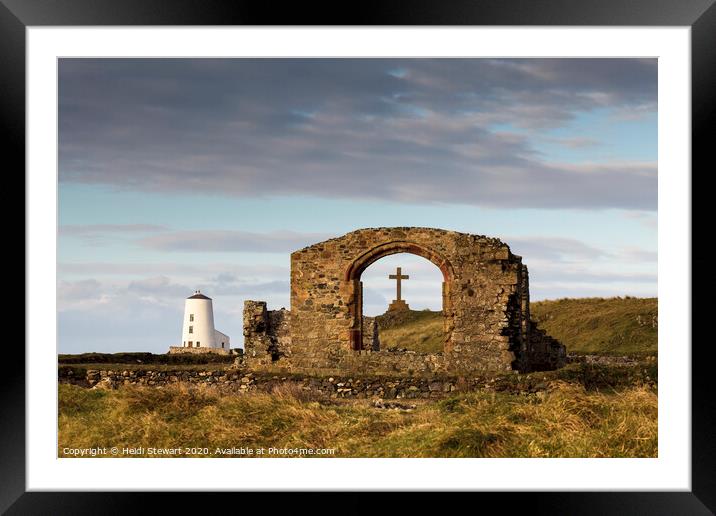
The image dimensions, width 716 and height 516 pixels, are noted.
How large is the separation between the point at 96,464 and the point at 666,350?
581 centimetres

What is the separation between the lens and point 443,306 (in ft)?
58.2

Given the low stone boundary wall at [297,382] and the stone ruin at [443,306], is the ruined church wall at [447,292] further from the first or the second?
the low stone boundary wall at [297,382]

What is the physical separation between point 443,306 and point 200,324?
19.5 metres

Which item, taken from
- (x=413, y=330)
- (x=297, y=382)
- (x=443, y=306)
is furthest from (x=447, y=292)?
(x=413, y=330)

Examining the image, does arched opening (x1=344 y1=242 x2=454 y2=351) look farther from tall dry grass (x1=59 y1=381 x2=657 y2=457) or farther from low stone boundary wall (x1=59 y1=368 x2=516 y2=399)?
tall dry grass (x1=59 y1=381 x2=657 y2=457)

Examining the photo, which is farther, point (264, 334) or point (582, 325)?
point (582, 325)

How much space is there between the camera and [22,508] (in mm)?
7645

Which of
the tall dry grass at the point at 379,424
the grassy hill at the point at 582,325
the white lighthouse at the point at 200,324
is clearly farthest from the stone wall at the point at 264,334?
the white lighthouse at the point at 200,324

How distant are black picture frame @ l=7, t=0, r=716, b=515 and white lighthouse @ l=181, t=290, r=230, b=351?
89.0ft

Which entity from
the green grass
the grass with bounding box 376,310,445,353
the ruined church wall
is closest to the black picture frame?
the ruined church wall
